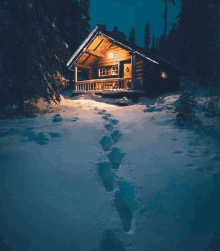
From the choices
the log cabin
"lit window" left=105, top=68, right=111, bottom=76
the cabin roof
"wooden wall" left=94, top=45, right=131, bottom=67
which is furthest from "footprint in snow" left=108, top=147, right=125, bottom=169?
"lit window" left=105, top=68, right=111, bottom=76

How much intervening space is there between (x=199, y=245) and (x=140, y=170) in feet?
4.33

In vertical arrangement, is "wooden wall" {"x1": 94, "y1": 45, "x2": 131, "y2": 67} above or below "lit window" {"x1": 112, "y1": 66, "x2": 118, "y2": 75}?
above

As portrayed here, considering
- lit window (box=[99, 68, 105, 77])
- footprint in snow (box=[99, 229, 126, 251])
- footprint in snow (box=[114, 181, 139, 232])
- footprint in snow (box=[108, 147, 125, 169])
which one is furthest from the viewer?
lit window (box=[99, 68, 105, 77])

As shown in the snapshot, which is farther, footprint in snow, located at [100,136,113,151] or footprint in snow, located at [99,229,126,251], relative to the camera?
footprint in snow, located at [100,136,113,151]

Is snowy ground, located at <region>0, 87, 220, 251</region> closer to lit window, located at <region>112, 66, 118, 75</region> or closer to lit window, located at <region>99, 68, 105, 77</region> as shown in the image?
lit window, located at <region>112, 66, 118, 75</region>

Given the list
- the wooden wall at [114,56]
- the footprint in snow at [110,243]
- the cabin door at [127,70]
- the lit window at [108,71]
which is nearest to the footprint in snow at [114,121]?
the footprint in snow at [110,243]

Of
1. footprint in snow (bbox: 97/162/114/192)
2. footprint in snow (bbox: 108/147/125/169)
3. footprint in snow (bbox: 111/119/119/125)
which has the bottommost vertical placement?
footprint in snow (bbox: 97/162/114/192)

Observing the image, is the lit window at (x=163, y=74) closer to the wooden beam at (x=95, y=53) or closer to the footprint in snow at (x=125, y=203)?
the wooden beam at (x=95, y=53)

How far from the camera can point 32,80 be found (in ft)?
20.1

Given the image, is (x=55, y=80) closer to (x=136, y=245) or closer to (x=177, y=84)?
(x=136, y=245)

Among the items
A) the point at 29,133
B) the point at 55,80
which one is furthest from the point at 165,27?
the point at 29,133

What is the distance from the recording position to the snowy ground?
163 cm

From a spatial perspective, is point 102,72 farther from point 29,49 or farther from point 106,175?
point 106,175

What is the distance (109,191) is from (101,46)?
13798 mm
